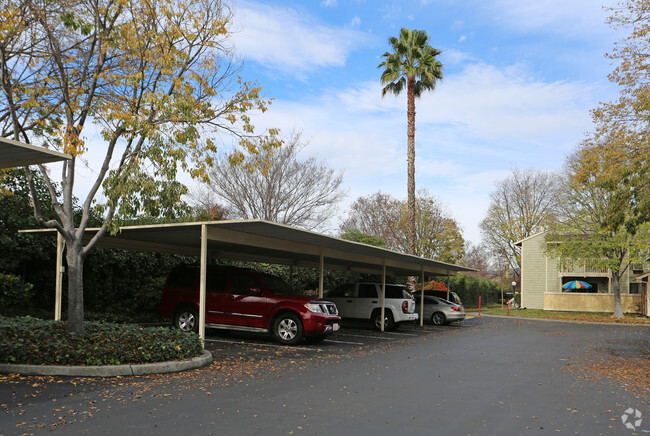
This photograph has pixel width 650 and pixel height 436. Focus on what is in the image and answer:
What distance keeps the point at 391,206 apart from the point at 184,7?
3443cm

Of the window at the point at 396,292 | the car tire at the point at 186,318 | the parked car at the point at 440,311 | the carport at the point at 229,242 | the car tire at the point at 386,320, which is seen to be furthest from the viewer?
the parked car at the point at 440,311

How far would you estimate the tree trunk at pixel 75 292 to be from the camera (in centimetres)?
1075

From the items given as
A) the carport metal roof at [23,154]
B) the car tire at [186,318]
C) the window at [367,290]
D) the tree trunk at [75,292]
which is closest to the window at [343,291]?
the window at [367,290]

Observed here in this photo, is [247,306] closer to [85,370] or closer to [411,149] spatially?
[85,370]

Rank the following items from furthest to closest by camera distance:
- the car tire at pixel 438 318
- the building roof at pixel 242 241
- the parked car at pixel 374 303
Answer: the car tire at pixel 438 318 → the parked car at pixel 374 303 → the building roof at pixel 242 241

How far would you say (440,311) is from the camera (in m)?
24.7

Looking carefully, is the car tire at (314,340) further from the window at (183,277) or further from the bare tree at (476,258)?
the bare tree at (476,258)

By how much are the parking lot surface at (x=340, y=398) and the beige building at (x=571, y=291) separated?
28185mm

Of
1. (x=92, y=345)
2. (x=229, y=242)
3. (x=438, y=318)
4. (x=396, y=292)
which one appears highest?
(x=229, y=242)

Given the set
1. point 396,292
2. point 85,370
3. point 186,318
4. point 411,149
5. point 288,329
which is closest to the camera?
point 85,370

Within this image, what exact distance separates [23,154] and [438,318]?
67.2 ft

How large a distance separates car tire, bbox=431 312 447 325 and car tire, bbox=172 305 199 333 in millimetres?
12904

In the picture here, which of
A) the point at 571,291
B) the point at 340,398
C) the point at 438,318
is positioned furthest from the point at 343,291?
the point at 571,291

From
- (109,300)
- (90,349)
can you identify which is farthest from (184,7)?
(109,300)
